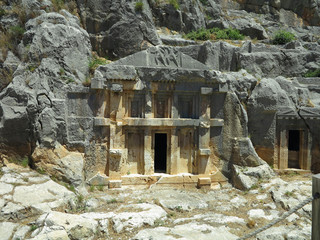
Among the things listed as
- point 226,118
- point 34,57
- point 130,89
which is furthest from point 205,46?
point 34,57

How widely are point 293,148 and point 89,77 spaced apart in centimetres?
894

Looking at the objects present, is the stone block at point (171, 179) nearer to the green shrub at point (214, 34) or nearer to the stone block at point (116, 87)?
the stone block at point (116, 87)

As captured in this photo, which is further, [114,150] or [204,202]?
[114,150]

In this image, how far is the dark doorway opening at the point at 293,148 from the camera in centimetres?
1032

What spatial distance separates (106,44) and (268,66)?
7927mm

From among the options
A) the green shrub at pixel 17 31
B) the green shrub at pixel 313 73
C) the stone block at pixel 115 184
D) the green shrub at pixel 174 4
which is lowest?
the stone block at pixel 115 184

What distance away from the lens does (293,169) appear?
32.6 ft

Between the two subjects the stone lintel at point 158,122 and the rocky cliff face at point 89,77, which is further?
the stone lintel at point 158,122

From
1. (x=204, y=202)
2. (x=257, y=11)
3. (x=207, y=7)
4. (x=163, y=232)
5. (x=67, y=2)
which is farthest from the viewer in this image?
(x=257, y=11)

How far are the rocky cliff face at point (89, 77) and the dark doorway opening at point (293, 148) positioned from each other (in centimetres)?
62

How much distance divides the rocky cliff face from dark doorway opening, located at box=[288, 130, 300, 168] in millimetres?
620

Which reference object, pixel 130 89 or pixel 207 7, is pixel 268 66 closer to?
pixel 130 89

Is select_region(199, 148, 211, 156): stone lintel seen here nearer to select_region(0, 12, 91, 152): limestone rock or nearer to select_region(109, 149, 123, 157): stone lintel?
select_region(109, 149, 123, 157): stone lintel

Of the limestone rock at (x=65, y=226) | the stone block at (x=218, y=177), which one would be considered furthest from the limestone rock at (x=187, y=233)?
the stone block at (x=218, y=177)
